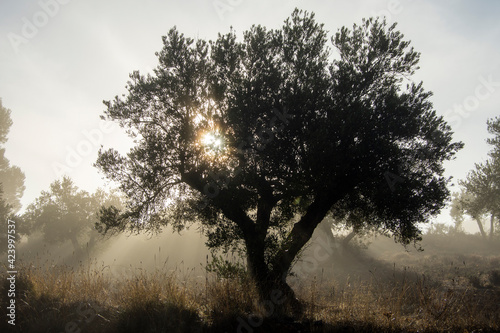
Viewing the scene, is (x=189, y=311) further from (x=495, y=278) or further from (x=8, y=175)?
(x=8, y=175)

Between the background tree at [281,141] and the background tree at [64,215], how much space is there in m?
42.4

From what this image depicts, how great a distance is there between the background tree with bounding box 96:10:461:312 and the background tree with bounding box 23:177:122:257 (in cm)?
4235

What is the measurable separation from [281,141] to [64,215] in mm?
49905

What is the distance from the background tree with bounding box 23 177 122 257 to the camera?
151ft

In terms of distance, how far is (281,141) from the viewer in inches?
461

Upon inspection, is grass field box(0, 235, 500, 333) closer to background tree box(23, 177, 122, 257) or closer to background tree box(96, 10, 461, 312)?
background tree box(96, 10, 461, 312)

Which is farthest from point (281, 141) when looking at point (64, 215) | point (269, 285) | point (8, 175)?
point (8, 175)

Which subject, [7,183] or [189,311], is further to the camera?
[7,183]

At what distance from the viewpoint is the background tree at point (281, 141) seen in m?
11.2

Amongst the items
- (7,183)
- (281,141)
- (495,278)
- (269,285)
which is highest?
(7,183)

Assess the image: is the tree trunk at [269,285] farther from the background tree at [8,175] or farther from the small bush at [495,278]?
the background tree at [8,175]

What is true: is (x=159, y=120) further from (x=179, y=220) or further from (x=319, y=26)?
(x=319, y=26)

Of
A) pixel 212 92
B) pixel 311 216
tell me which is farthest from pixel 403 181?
pixel 212 92

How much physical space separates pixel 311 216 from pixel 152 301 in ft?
25.4
